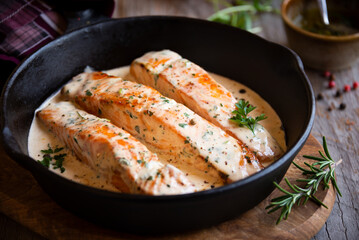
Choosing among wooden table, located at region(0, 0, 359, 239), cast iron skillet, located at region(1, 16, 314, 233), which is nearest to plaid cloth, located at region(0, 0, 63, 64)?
cast iron skillet, located at region(1, 16, 314, 233)

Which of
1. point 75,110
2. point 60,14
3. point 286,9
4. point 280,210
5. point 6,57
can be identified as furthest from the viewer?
point 286,9

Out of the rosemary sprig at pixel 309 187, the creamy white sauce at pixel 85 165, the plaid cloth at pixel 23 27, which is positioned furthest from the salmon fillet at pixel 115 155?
the plaid cloth at pixel 23 27

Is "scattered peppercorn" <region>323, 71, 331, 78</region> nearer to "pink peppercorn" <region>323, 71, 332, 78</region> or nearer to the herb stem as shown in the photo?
"pink peppercorn" <region>323, 71, 332, 78</region>

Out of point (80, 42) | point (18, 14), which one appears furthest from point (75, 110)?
point (18, 14)

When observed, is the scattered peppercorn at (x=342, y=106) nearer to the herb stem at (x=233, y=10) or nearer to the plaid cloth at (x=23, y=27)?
the herb stem at (x=233, y=10)

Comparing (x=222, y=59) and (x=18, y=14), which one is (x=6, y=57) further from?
(x=222, y=59)

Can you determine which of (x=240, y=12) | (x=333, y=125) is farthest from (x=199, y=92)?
(x=240, y=12)
